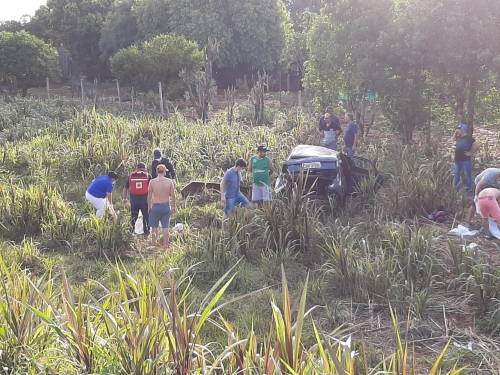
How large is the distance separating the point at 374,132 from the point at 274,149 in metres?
5.19

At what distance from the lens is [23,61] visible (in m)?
26.9

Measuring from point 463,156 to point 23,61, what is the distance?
23.2 meters

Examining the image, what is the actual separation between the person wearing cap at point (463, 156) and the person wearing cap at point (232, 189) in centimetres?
352

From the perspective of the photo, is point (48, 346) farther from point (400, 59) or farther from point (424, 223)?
point (400, 59)

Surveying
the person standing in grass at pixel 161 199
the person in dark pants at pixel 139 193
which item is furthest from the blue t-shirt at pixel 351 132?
the person standing in grass at pixel 161 199

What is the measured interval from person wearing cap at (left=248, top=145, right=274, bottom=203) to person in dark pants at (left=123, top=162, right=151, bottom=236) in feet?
5.29

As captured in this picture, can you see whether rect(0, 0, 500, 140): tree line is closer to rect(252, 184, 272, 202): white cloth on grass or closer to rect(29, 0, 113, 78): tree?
rect(252, 184, 272, 202): white cloth on grass

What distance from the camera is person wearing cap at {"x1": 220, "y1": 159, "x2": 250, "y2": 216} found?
8.24 m

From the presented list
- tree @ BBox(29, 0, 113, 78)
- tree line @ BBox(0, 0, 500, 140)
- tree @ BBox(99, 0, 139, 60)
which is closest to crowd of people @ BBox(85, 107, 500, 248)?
tree line @ BBox(0, 0, 500, 140)

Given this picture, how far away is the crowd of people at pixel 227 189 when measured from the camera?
7.43 meters

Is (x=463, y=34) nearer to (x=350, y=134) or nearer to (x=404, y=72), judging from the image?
(x=404, y=72)

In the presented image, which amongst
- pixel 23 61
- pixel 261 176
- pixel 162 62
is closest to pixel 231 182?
pixel 261 176

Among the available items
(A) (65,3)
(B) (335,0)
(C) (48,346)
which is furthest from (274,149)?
(A) (65,3)

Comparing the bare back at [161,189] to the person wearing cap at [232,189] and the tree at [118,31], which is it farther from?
the tree at [118,31]
